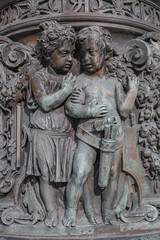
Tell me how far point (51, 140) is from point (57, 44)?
1195 millimetres

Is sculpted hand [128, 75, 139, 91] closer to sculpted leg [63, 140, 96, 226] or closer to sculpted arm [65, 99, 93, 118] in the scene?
sculpted arm [65, 99, 93, 118]

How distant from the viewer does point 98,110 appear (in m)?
3.77

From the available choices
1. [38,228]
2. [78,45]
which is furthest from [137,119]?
[38,228]

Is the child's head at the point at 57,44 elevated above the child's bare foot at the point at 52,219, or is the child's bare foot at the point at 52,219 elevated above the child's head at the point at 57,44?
the child's head at the point at 57,44

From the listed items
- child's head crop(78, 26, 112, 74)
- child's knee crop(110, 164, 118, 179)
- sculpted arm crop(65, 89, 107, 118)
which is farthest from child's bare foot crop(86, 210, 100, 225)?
child's head crop(78, 26, 112, 74)

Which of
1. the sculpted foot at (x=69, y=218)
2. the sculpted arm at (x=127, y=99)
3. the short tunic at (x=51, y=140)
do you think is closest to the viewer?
the sculpted foot at (x=69, y=218)

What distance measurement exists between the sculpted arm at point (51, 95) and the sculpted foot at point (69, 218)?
A: 124 cm

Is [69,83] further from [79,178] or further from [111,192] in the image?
[111,192]

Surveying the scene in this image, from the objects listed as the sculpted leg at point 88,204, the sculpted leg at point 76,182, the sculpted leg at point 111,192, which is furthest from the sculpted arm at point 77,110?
the sculpted leg at point 88,204

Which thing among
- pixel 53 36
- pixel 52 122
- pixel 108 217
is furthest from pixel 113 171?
pixel 53 36

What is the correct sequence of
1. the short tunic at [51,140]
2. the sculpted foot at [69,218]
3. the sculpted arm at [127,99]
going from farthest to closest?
the sculpted arm at [127,99] < the short tunic at [51,140] < the sculpted foot at [69,218]

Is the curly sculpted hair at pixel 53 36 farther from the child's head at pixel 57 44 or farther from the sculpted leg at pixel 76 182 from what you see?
the sculpted leg at pixel 76 182

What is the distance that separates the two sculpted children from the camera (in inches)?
147

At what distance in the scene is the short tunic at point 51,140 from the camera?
12.4ft
